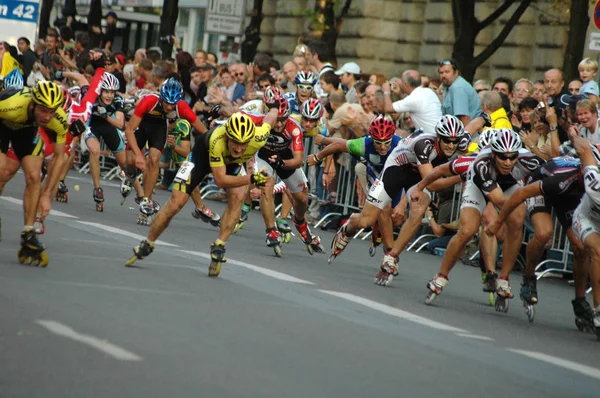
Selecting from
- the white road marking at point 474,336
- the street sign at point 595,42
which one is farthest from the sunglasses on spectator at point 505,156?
the street sign at point 595,42

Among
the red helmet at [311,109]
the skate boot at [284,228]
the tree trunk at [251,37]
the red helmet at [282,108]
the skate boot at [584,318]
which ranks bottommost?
the skate boot at [584,318]

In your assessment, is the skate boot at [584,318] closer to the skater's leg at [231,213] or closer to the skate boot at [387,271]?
the skate boot at [387,271]

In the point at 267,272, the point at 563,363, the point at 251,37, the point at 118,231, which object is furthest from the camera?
the point at 251,37

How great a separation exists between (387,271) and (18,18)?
1818 centimetres

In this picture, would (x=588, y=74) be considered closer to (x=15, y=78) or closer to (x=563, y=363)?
(x=15, y=78)

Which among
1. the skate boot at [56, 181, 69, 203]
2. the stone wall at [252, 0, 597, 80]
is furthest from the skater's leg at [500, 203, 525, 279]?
the stone wall at [252, 0, 597, 80]

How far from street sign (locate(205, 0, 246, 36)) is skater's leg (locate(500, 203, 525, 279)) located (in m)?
16.4

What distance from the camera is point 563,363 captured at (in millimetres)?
9969

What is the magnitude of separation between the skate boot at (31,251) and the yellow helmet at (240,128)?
2.01 metres

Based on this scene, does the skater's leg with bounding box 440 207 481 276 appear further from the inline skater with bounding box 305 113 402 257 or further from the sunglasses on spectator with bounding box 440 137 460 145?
the inline skater with bounding box 305 113 402 257

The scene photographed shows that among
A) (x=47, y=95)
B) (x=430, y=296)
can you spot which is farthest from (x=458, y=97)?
(x=47, y=95)

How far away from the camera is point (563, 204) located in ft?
42.0

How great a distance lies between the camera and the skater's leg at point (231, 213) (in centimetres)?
1287

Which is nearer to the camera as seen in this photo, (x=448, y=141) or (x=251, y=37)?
(x=448, y=141)
